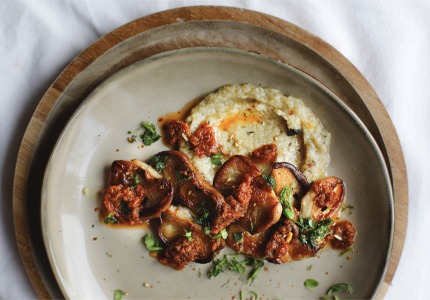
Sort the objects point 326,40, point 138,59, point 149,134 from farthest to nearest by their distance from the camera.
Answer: point 326,40, point 149,134, point 138,59

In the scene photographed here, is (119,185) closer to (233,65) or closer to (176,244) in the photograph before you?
(176,244)

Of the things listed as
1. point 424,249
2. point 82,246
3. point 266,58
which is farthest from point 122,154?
point 424,249

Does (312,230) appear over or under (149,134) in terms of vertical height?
under

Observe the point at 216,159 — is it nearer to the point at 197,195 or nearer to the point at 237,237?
the point at 197,195

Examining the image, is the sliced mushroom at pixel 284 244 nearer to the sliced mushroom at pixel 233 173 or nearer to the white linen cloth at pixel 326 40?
the sliced mushroom at pixel 233 173

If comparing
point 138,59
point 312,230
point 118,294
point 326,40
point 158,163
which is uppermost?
point 326,40

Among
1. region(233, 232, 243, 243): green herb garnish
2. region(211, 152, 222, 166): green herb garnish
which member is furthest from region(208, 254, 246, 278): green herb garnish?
region(211, 152, 222, 166): green herb garnish

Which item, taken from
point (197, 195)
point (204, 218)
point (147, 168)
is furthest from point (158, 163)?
point (204, 218)
